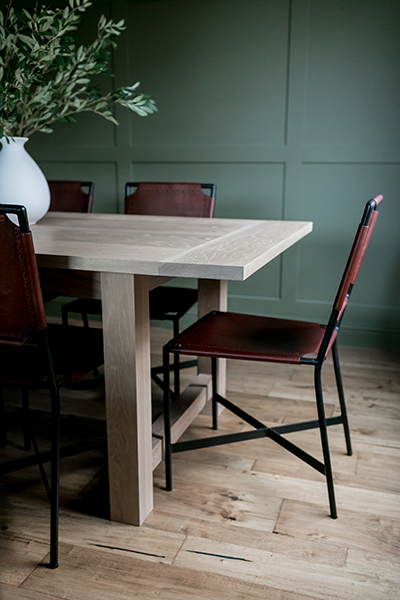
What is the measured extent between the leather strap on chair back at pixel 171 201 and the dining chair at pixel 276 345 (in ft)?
2.51

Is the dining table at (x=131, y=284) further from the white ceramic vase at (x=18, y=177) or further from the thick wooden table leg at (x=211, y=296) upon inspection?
the thick wooden table leg at (x=211, y=296)

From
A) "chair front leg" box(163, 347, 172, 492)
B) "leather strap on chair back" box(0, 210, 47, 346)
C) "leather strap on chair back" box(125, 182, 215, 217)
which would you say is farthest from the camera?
"leather strap on chair back" box(125, 182, 215, 217)

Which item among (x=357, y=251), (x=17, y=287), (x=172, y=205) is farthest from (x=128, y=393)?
(x=172, y=205)

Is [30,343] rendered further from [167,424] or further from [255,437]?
[255,437]

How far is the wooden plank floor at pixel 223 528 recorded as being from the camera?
4.22 ft

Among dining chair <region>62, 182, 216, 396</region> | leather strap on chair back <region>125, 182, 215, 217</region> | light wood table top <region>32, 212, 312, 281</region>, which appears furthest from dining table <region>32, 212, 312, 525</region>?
leather strap on chair back <region>125, 182, 215, 217</region>

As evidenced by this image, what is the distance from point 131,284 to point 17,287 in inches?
10.6

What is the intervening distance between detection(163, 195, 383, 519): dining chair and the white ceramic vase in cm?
72

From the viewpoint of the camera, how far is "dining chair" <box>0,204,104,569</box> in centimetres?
120

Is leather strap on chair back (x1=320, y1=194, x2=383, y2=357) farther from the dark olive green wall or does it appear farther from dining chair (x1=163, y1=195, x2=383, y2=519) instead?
the dark olive green wall

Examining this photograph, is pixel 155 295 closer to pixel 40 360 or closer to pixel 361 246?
pixel 40 360

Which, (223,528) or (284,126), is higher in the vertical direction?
(284,126)

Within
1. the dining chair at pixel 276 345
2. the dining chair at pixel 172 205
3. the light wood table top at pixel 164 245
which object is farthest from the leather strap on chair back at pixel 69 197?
the dining chair at pixel 276 345

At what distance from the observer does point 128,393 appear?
1.43 meters
